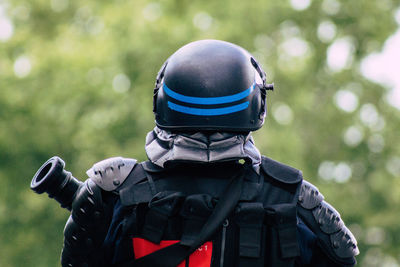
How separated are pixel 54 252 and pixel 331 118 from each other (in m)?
7.09

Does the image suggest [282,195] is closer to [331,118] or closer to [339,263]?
[339,263]

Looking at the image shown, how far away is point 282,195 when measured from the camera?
161 inches

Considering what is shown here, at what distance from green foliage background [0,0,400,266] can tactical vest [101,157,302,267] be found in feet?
35.1

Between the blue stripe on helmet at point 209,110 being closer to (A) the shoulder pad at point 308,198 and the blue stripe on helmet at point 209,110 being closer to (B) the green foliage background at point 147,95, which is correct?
(A) the shoulder pad at point 308,198

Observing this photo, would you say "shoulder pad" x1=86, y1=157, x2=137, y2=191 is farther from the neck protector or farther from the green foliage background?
the green foliage background

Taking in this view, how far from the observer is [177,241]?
3.96 metres

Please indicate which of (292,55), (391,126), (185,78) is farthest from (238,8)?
(185,78)

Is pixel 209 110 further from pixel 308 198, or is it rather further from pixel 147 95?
pixel 147 95

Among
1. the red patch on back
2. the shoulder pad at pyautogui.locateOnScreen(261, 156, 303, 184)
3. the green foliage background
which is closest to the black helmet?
the shoulder pad at pyautogui.locateOnScreen(261, 156, 303, 184)

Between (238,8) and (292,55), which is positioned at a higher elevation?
(238,8)

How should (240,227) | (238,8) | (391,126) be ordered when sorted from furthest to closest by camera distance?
(391,126) < (238,8) < (240,227)

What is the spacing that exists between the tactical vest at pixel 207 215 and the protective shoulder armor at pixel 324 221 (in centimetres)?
6

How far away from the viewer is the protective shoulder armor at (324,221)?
408 cm

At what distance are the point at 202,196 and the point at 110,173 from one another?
481 mm
